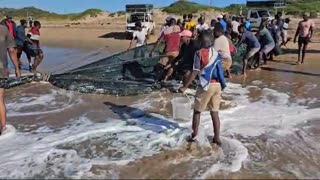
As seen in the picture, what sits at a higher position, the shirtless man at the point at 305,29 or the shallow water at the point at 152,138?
the shirtless man at the point at 305,29

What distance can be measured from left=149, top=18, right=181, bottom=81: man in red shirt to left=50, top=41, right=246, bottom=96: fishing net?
0.31m

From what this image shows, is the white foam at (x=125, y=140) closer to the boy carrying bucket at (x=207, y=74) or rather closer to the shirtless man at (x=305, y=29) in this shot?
the boy carrying bucket at (x=207, y=74)

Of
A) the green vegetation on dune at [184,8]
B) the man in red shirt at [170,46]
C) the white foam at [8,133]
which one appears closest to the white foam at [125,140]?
the white foam at [8,133]

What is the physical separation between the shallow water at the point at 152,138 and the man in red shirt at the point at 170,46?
2.59 feet

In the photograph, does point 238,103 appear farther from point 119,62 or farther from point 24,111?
point 24,111

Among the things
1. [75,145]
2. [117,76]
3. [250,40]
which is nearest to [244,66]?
[250,40]

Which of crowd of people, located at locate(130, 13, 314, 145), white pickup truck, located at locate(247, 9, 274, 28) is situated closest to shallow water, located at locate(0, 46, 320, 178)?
crowd of people, located at locate(130, 13, 314, 145)

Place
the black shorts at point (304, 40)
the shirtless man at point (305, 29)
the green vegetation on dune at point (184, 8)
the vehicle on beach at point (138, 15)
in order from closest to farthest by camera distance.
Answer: the shirtless man at point (305, 29), the black shorts at point (304, 40), the vehicle on beach at point (138, 15), the green vegetation on dune at point (184, 8)

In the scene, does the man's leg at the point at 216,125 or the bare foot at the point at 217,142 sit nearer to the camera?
the man's leg at the point at 216,125

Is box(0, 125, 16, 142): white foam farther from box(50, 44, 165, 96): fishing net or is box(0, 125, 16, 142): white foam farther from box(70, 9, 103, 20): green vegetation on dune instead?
box(70, 9, 103, 20): green vegetation on dune

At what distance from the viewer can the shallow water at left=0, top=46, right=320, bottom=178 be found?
612 centimetres

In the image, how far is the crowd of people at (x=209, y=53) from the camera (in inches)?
258

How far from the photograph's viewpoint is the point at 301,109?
9406 mm

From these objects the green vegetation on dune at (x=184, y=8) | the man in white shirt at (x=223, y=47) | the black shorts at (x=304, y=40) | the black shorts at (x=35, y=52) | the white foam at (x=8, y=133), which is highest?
the green vegetation on dune at (x=184, y=8)
